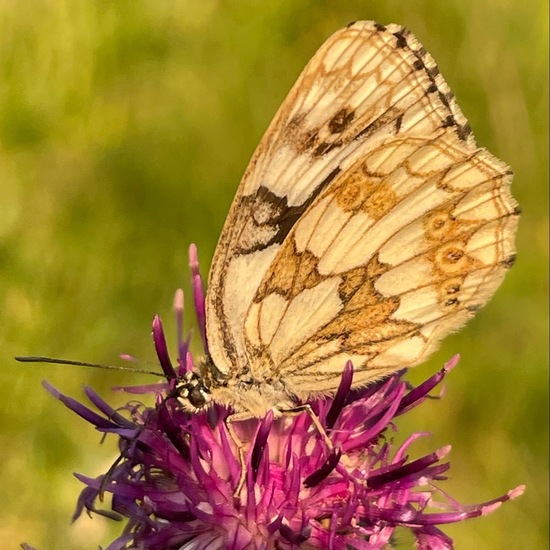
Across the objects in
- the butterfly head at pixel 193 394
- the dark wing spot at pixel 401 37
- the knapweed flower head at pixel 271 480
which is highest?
the dark wing spot at pixel 401 37

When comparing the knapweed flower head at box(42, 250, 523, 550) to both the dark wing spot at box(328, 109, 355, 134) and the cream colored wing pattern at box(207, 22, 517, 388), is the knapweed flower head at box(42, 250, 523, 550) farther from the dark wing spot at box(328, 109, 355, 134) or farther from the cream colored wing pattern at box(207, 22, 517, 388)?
the dark wing spot at box(328, 109, 355, 134)

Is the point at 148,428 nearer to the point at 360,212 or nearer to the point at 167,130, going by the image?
the point at 360,212

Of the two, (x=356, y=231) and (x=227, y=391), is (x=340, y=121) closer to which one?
(x=356, y=231)

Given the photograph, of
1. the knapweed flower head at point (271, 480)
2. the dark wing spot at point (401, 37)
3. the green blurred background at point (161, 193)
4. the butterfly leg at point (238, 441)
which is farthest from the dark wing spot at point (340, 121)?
the green blurred background at point (161, 193)

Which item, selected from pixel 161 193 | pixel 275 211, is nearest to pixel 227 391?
pixel 275 211

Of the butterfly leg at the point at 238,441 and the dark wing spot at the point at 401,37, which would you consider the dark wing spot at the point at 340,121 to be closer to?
the dark wing spot at the point at 401,37

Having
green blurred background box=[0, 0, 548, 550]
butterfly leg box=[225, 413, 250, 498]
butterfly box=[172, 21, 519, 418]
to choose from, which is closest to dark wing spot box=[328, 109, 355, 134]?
butterfly box=[172, 21, 519, 418]

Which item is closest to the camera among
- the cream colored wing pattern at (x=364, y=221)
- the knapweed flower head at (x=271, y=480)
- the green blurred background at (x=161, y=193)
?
the knapweed flower head at (x=271, y=480)

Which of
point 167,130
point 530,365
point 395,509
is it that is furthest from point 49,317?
point 530,365
